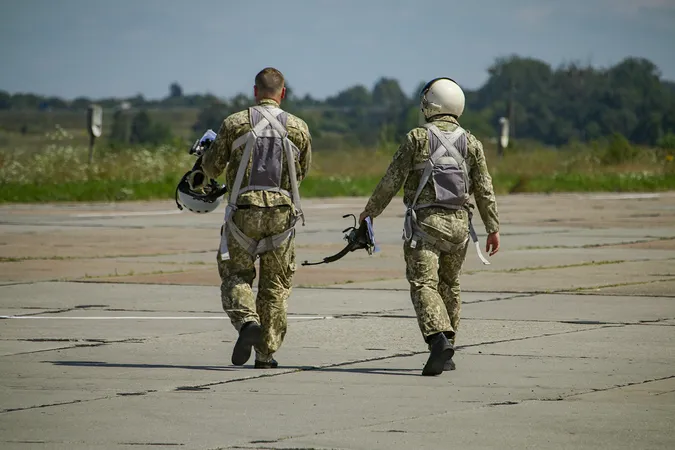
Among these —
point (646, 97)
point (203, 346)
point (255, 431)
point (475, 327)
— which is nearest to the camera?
point (255, 431)

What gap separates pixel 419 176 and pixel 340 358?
1.39 metres

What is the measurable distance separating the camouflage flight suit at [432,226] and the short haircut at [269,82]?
0.92m

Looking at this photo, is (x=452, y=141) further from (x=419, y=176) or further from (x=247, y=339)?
(x=247, y=339)

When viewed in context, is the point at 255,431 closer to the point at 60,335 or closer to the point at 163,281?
the point at 60,335

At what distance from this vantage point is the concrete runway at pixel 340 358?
708 centimetres

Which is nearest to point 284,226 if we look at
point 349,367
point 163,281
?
point 349,367

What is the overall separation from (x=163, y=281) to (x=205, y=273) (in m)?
1.00

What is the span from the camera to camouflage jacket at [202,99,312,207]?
909 centimetres

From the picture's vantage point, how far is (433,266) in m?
9.10

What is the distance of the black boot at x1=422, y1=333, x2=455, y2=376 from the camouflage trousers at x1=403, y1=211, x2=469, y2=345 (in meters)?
0.09

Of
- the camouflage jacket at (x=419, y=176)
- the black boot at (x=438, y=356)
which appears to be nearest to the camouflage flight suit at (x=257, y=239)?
the camouflage jacket at (x=419, y=176)

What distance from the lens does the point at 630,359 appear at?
9555 mm

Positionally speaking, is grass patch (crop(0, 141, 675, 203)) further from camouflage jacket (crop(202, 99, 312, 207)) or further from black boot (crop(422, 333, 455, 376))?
black boot (crop(422, 333, 455, 376))

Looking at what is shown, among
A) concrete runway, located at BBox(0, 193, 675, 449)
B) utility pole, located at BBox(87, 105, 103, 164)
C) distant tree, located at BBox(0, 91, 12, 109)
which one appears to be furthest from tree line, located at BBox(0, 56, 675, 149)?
concrete runway, located at BBox(0, 193, 675, 449)
